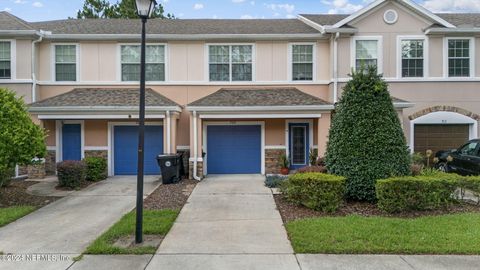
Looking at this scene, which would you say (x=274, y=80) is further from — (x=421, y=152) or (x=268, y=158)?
(x=421, y=152)

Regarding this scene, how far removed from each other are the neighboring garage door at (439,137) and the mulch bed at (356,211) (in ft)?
20.0

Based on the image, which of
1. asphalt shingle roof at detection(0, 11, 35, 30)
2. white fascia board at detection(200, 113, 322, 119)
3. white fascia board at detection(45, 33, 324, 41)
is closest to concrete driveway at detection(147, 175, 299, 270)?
white fascia board at detection(200, 113, 322, 119)

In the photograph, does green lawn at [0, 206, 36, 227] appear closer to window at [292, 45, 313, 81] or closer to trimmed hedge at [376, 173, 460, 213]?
trimmed hedge at [376, 173, 460, 213]

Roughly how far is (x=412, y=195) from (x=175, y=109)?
27.7ft

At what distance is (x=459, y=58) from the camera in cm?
1440

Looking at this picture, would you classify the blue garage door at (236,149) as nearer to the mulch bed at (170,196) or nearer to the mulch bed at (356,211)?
the mulch bed at (170,196)

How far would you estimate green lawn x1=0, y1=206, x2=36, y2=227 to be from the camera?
768 cm

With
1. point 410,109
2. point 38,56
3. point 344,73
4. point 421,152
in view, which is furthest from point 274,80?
point 38,56

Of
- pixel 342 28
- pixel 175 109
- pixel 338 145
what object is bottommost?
pixel 338 145

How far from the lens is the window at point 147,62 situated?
1487 cm

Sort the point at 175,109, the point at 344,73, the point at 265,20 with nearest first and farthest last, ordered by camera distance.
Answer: the point at 175,109 < the point at 344,73 < the point at 265,20

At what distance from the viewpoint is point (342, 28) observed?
1402 centimetres

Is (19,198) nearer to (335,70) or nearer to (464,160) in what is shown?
(335,70)

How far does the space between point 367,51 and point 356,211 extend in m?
8.26
